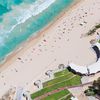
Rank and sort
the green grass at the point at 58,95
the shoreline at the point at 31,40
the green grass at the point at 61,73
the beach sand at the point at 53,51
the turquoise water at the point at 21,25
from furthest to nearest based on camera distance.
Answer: the turquoise water at the point at 21,25, the shoreline at the point at 31,40, the beach sand at the point at 53,51, the green grass at the point at 61,73, the green grass at the point at 58,95

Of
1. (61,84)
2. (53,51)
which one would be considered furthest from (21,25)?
(61,84)

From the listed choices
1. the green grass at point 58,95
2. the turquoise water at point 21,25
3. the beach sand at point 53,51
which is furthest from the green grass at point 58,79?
the turquoise water at point 21,25

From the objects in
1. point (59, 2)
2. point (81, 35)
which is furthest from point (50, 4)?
point (81, 35)

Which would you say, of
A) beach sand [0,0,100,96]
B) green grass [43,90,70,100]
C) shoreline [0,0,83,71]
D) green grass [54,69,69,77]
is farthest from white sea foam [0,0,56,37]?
green grass [43,90,70,100]

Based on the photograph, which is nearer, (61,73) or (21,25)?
(61,73)

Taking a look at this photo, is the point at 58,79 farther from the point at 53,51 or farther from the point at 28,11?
Result: the point at 28,11

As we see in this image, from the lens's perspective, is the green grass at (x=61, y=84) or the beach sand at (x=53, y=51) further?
the beach sand at (x=53, y=51)

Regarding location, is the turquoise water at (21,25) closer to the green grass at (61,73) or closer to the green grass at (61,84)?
the green grass at (61,73)

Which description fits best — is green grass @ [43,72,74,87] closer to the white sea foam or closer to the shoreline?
the shoreline
